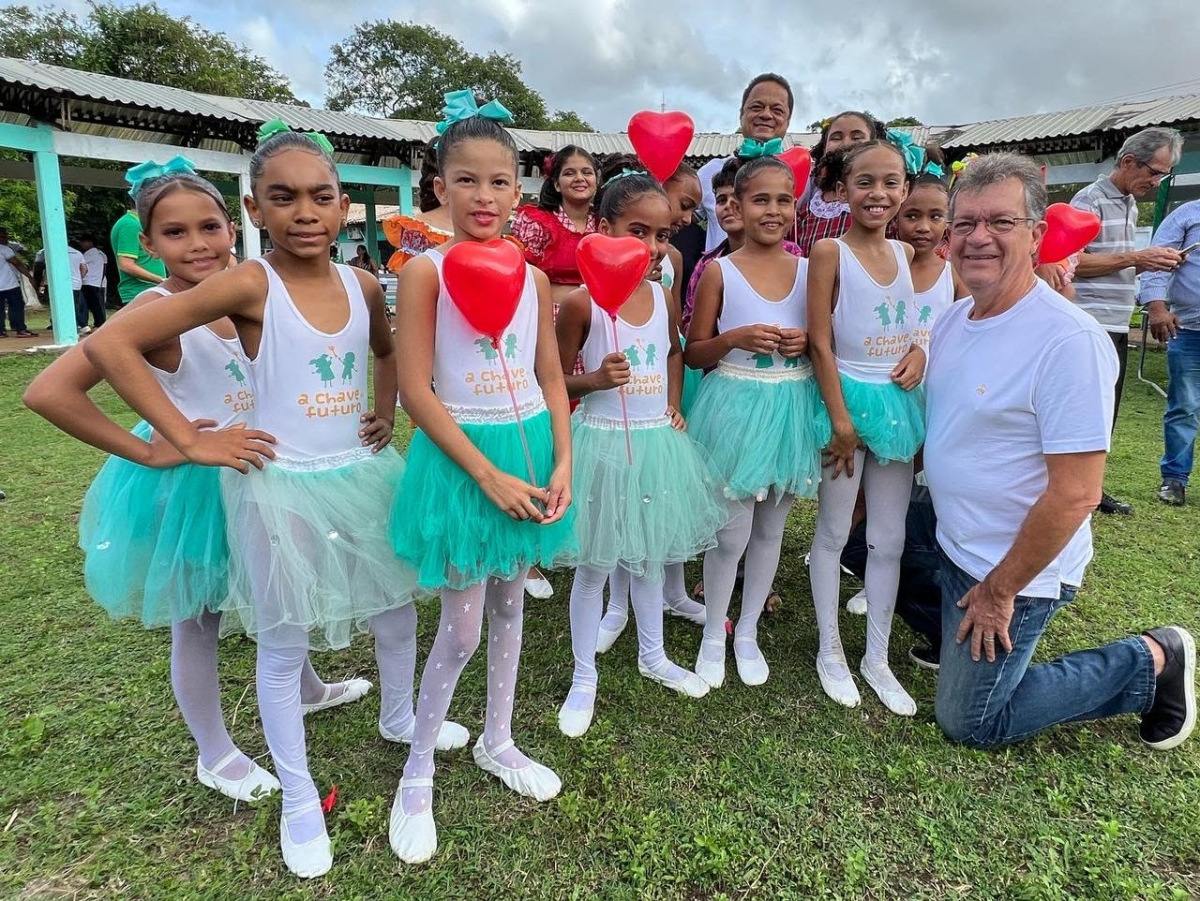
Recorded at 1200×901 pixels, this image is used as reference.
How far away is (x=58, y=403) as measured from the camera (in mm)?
1690

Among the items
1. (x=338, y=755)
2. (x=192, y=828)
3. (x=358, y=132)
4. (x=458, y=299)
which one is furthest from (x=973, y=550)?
(x=358, y=132)

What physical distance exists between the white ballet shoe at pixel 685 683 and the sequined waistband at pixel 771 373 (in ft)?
3.77

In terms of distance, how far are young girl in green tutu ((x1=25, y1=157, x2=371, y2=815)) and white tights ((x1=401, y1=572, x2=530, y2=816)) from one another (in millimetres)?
491

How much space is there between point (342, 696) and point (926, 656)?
7.57ft

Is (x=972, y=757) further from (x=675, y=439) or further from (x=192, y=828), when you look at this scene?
(x=192, y=828)

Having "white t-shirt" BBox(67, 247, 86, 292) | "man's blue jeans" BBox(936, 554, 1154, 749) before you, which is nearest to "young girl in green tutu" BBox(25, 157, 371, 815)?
"man's blue jeans" BBox(936, 554, 1154, 749)

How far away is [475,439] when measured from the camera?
192 cm

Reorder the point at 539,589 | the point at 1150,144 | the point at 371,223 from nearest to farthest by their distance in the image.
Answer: the point at 539,589 < the point at 1150,144 < the point at 371,223

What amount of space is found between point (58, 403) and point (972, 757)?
2.85m

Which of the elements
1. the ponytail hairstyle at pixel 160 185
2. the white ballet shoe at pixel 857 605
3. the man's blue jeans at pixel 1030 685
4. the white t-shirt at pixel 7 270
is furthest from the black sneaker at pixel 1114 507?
the white t-shirt at pixel 7 270

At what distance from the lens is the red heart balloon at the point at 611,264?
6.88 ft

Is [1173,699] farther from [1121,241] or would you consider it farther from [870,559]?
[1121,241]

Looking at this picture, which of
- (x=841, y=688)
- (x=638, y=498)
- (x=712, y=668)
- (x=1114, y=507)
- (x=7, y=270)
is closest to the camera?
(x=638, y=498)

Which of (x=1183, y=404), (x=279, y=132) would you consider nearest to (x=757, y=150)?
(x=279, y=132)
